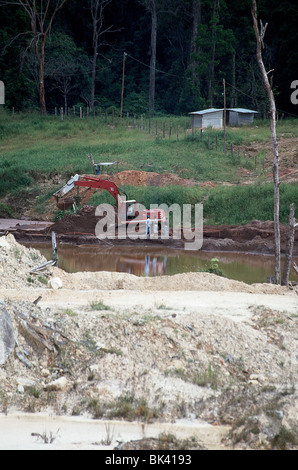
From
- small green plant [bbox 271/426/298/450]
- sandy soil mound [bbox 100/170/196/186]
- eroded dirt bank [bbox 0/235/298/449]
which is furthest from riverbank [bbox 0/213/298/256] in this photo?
small green plant [bbox 271/426/298/450]

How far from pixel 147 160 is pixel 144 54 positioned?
29.8m

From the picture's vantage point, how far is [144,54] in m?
64.8

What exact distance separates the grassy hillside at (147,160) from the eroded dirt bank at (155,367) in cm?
1671

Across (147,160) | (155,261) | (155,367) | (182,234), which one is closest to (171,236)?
(182,234)

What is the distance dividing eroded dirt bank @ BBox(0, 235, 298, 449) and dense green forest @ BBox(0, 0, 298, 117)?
3793 cm

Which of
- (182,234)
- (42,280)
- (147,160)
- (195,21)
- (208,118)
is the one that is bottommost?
(182,234)

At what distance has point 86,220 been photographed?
3062 cm

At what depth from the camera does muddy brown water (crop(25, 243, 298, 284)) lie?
23.7 m

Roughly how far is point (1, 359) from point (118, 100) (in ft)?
170

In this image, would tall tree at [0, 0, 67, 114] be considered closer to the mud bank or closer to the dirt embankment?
the dirt embankment

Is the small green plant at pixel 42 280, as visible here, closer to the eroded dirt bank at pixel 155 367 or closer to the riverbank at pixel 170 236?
the eroded dirt bank at pixel 155 367

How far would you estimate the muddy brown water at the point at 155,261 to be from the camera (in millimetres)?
→ 23672

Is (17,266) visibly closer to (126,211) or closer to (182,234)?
(126,211)
